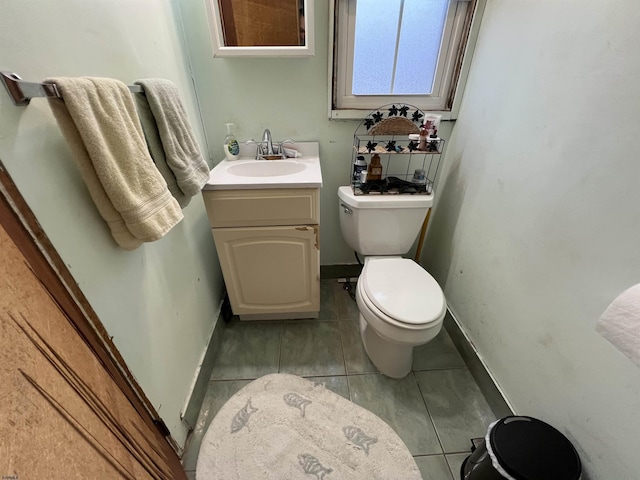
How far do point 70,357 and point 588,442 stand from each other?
4.17 feet

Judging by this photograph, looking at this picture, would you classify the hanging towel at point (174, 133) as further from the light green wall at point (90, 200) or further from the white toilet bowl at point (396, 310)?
the white toilet bowl at point (396, 310)

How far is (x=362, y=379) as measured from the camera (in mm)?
1251

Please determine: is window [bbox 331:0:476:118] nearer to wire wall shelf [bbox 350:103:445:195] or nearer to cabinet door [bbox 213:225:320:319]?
wire wall shelf [bbox 350:103:445:195]

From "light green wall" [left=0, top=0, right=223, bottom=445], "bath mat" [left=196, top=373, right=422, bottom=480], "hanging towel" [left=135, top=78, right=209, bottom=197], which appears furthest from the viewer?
"bath mat" [left=196, top=373, right=422, bottom=480]

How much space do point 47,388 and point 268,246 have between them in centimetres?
85

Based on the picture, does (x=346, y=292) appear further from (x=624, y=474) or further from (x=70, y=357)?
(x=70, y=357)

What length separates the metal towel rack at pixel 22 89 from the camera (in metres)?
0.45

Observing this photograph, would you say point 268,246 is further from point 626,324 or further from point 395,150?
point 626,324

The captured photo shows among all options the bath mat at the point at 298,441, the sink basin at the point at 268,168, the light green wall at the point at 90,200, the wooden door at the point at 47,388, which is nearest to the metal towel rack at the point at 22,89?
the light green wall at the point at 90,200

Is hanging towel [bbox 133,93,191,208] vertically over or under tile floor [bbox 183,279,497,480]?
over

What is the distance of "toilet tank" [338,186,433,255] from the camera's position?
4.12 feet

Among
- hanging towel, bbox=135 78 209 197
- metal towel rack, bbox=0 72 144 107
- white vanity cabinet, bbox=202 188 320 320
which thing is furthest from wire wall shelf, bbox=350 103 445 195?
metal towel rack, bbox=0 72 144 107

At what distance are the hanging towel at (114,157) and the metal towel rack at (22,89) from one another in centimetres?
1

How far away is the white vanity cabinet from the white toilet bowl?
0.97 ft
